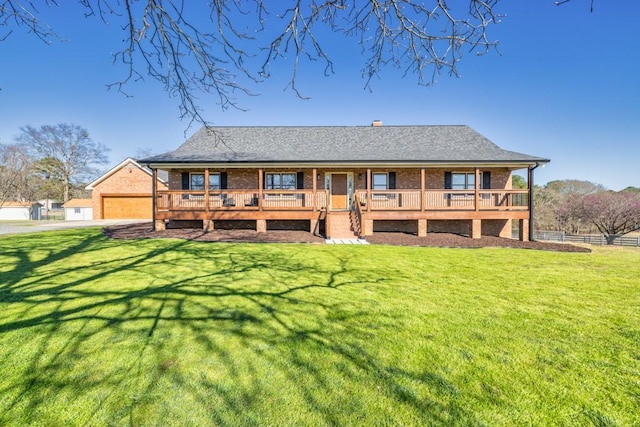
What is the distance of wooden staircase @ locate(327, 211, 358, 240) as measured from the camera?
13.2 metres

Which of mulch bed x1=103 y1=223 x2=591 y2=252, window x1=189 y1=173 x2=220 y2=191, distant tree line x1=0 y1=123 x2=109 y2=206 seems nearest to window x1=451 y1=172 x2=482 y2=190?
mulch bed x1=103 y1=223 x2=591 y2=252

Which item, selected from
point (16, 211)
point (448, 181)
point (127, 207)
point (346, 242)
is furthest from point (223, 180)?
point (16, 211)

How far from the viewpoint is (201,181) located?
16734 mm

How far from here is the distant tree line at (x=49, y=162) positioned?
111 feet

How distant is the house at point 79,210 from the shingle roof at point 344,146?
71.3ft

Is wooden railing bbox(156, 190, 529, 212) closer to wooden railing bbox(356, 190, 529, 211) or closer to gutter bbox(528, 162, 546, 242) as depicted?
wooden railing bbox(356, 190, 529, 211)

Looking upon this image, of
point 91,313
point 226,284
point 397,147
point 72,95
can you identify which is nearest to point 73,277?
point 91,313

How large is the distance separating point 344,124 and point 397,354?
18676mm

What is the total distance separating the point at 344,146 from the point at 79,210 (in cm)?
3147

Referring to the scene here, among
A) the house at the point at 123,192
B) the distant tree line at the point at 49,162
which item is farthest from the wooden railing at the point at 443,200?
the distant tree line at the point at 49,162

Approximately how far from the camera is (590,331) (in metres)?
3.69

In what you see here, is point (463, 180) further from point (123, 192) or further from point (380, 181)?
point (123, 192)

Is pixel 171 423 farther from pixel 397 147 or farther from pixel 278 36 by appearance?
pixel 397 147

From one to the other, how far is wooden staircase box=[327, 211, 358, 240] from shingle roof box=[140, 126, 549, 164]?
2.92 m
